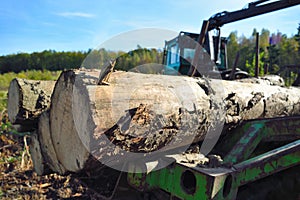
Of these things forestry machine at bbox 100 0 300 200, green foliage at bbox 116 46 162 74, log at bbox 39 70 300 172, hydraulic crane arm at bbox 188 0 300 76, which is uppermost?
hydraulic crane arm at bbox 188 0 300 76

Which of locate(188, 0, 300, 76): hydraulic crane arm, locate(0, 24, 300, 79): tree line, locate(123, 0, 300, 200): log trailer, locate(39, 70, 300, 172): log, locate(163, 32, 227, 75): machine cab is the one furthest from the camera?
locate(163, 32, 227, 75): machine cab

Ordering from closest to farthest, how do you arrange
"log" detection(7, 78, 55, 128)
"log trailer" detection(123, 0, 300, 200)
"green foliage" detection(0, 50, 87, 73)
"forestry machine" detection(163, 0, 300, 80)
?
"log trailer" detection(123, 0, 300, 200) < "log" detection(7, 78, 55, 128) < "forestry machine" detection(163, 0, 300, 80) < "green foliage" detection(0, 50, 87, 73)

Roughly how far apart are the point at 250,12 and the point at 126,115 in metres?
5.22

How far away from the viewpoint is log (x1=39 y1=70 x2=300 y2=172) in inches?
60.7

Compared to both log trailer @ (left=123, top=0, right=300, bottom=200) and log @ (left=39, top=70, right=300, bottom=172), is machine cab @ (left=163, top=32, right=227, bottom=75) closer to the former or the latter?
log trailer @ (left=123, top=0, right=300, bottom=200)

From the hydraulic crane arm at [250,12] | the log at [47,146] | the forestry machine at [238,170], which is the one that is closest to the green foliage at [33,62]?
the hydraulic crane arm at [250,12]

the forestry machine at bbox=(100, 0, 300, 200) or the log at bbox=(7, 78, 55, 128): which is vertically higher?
the log at bbox=(7, 78, 55, 128)

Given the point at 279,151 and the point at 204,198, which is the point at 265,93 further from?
the point at 204,198

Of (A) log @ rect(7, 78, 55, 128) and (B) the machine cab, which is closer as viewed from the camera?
(A) log @ rect(7, 78, 55, 128)

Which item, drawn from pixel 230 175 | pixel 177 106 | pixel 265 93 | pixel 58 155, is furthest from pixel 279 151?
pixel 58 155

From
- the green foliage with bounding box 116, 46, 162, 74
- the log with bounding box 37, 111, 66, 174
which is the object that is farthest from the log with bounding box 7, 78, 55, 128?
the green foliage with bounding box 116, 46, 162, 74

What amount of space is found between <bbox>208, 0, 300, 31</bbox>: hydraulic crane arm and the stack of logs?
3.52 m

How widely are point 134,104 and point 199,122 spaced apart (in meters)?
0.63

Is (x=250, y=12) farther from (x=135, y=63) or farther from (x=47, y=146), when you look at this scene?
(x=47, y=146)
